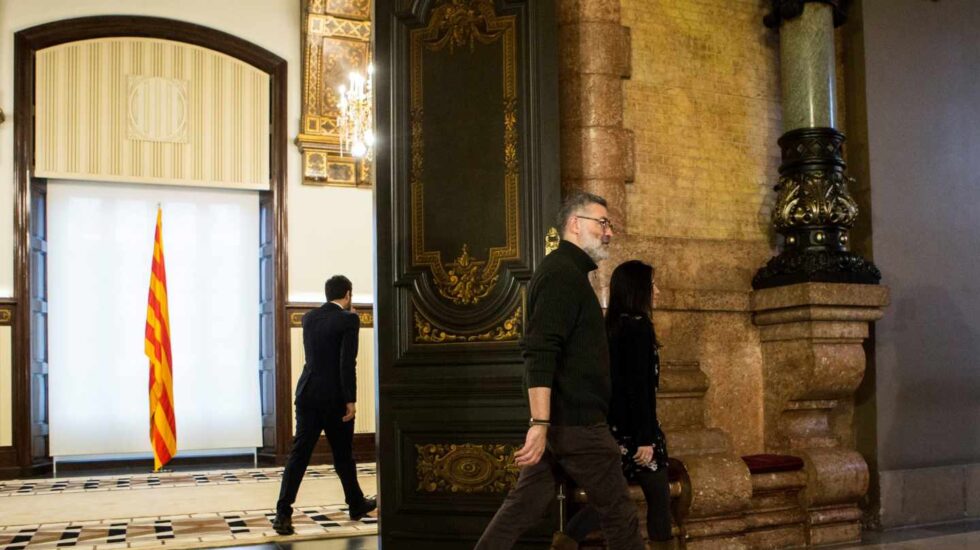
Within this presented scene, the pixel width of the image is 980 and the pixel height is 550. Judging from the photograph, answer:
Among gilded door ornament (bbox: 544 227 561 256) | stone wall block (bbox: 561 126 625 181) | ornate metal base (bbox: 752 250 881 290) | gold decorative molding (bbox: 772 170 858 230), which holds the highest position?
stone wall block (bbox: 561 126 625 181)

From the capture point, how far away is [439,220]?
4.41m

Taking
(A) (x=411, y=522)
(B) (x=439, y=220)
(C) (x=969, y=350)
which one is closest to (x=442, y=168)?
(B) (x=439, y=220)

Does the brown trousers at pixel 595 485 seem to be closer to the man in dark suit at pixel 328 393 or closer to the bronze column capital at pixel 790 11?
the man in dark suit at pixel 328 393

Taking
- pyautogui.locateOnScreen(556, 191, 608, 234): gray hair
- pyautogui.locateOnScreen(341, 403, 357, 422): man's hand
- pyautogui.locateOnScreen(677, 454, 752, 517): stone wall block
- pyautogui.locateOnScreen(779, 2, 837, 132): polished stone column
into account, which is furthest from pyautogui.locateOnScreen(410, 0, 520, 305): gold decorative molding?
pyautogui.locateOnScreen(779, 2, 837, 132): polished stone column

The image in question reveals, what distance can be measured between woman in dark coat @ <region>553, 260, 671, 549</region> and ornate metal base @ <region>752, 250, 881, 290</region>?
144 centimetres

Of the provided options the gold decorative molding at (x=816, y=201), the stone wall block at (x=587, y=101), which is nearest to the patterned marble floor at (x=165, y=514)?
the stone wall block at (x=587, y=101)

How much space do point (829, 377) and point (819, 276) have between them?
0.50 meters

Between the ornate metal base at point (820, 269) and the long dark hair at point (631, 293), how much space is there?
145 cm

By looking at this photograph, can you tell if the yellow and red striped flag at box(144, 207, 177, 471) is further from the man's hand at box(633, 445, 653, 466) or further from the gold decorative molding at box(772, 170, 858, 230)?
the man's hand at box(633, 445, 653, 466)

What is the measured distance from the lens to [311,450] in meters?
5.52

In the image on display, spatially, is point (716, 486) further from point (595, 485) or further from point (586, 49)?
point (586, 49)

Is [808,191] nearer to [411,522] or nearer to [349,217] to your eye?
[411,522]

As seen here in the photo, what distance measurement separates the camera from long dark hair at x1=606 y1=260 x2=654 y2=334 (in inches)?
148

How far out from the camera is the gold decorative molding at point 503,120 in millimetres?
4293
